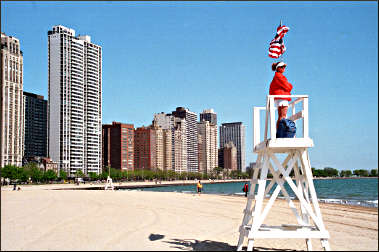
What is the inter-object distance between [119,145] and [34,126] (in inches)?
1372

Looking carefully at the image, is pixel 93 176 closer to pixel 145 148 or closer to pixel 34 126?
pixel 34 126

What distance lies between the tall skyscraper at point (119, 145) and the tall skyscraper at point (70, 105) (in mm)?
24303

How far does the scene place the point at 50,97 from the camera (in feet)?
466

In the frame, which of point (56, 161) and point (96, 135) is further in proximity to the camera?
point (96, 135)

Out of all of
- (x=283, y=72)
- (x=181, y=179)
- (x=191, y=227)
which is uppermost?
(x=283, y=72)

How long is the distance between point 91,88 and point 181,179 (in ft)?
229

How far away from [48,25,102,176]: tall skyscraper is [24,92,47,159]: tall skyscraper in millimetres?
24616

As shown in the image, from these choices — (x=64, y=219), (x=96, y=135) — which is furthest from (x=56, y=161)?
(x=64, y=219)

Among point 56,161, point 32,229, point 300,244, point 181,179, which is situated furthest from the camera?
point 181,179

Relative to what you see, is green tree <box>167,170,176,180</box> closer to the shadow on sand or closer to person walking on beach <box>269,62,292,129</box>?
the shadow on sand

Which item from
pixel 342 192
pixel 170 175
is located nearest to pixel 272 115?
pixel 342 192

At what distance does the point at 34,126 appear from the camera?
6565 inches

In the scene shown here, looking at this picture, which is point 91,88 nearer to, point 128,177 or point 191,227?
point 128,177

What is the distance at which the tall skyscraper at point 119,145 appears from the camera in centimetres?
17225
